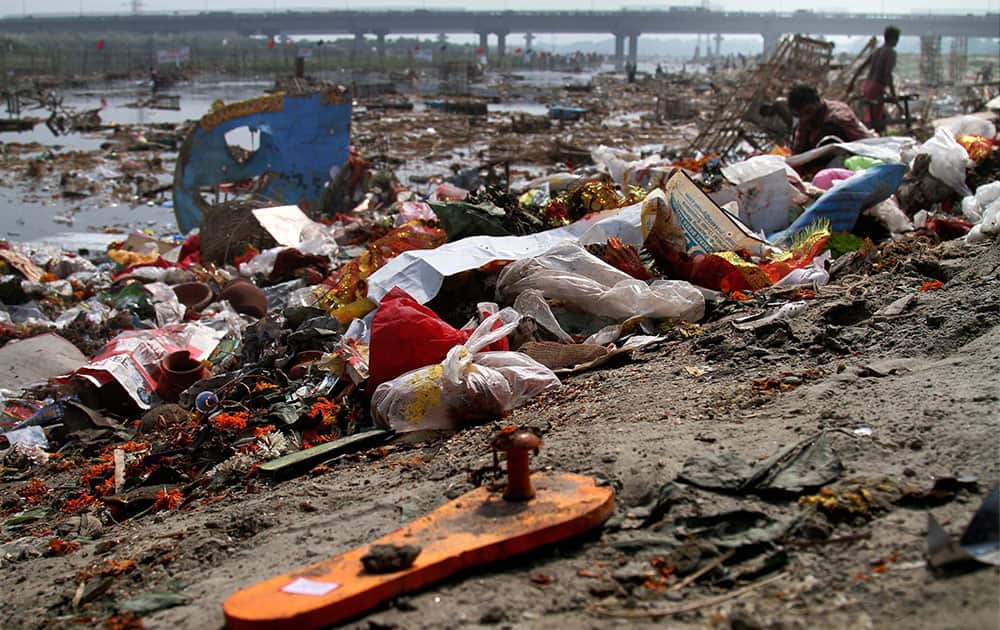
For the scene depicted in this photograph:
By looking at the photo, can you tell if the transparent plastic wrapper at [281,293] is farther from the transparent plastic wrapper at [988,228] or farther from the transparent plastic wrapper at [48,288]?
the transparent plastic wrapper at [988,228]

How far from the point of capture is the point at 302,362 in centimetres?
499

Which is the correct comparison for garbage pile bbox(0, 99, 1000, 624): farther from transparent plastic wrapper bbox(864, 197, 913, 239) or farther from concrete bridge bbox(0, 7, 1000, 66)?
concrete bridge bbox(0, 7, 1000, 66)

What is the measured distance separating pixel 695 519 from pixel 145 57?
62.0m

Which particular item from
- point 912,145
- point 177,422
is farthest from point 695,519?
point 912,145

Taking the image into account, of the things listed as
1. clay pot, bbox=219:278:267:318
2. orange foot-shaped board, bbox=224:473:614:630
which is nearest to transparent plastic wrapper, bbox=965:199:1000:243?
orange foot-shaped board, bbox=224:473:614:630

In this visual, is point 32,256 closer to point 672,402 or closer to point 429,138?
point 672,402

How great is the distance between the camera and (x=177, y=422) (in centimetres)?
484

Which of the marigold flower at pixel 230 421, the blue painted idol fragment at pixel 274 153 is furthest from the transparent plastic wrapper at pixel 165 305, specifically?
the blue painted idol fragment at pixel 274 153

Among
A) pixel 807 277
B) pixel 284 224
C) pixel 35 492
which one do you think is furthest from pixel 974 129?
pixel 35 492

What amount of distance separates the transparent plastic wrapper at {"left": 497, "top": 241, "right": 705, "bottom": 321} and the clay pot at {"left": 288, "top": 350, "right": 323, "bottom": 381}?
105cm

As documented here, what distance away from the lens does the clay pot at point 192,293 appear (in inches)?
286

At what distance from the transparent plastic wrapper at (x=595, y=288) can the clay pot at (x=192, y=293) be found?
129 inches

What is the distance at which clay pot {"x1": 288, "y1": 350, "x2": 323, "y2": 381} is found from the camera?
4902 millimetres

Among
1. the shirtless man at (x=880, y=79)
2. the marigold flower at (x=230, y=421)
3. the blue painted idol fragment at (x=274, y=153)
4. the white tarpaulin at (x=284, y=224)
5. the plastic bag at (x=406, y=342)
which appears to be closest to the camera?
the plastic bag at (x=406, y=342)
